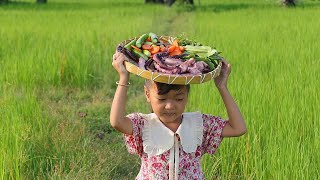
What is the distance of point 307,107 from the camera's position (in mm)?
2941

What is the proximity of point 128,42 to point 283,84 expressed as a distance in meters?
1.94

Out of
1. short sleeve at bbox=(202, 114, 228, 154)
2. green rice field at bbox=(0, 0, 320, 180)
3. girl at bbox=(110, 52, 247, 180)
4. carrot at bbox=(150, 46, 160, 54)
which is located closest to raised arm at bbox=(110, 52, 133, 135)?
girl at bbox=(110, 52, 247, 180)

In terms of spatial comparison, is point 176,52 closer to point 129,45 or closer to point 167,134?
point 129,45

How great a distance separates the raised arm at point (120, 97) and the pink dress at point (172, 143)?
0.05 meters

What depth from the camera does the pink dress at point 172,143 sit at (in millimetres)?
1860

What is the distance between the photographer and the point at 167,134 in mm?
1871

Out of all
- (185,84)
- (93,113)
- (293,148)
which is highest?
(185,84)

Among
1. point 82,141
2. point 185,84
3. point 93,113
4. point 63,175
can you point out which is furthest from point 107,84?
point 185,84

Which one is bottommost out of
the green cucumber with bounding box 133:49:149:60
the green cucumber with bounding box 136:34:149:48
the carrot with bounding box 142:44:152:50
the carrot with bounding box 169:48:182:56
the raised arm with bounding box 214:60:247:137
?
the raised arm with bounding box 214:60:247:137

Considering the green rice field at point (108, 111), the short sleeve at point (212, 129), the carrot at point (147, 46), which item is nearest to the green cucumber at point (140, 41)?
the carrot at point (147, 46)

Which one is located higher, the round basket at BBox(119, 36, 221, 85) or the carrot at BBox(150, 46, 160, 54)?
the carrot at BBox(150, 46, 160, 54)

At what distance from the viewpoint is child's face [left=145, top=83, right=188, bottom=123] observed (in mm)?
1771

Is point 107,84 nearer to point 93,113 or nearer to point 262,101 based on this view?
point 93,113

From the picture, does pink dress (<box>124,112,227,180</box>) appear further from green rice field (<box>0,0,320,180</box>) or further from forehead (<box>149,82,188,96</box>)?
green rice field (<box>0,0,320,180</box>)
